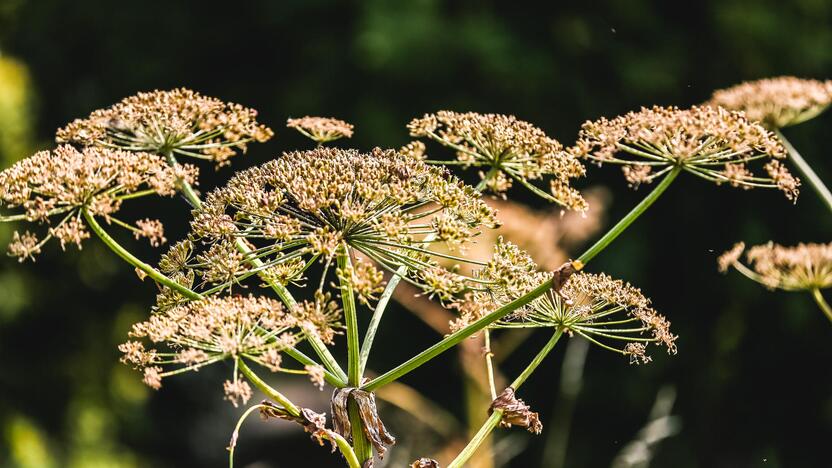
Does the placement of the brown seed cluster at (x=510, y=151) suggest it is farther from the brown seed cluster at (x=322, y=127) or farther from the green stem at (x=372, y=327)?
the green stem at (x=372, y=327)

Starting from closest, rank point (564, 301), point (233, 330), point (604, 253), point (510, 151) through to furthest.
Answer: point (233, 330) → point (564, 301) → point (510, 151) → point (604, 253)

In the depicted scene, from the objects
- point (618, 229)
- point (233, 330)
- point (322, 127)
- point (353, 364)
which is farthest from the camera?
point (322, 127)

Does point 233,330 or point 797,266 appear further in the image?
point 797,266

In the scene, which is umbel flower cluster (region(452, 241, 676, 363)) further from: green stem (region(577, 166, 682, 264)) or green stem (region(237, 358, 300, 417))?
green stem (region(237, 358, 300, 417))

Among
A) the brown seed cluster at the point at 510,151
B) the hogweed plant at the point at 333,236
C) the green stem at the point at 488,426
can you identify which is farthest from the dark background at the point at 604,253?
the green stem at the point at 488,426

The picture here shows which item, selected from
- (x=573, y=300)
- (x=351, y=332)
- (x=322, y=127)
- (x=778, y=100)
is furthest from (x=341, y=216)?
(x=778, y=100)

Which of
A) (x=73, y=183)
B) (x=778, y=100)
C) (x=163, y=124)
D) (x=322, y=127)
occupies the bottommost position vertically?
(x=73, y=183)

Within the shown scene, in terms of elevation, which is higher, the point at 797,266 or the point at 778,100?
the point at 778,100

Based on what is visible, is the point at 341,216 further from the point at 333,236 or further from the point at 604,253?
the point at 604,253
